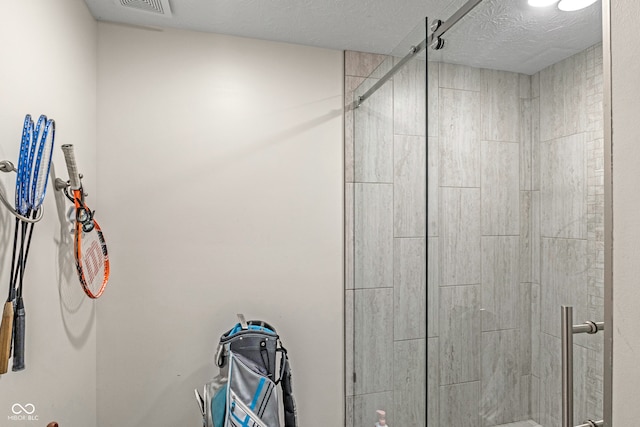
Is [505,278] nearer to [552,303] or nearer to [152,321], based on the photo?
[552,303]

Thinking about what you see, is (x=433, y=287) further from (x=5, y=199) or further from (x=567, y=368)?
(x=5, y=199)

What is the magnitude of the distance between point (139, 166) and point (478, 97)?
1.52 meters

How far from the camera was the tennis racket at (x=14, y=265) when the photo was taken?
0.96 metres

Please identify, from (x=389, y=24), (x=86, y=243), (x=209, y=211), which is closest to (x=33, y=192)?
(x=86, y=243)

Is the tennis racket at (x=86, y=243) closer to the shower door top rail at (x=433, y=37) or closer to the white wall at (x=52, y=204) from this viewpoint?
the white wall at (x=52, y=204)

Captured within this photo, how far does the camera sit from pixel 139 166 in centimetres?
185

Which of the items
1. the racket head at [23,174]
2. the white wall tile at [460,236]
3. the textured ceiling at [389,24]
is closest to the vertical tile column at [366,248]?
the textured ceiling at [389,24]

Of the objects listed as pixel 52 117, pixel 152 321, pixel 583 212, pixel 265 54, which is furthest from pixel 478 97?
pixel 152 321

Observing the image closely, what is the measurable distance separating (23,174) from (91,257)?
657 millimetres

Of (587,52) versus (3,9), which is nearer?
(587,52)

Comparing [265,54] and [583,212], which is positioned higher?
[265,54]

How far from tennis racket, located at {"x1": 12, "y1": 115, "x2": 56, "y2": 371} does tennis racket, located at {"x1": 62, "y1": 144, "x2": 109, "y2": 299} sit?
7.5 inches

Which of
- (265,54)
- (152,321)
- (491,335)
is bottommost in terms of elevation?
(152,321)

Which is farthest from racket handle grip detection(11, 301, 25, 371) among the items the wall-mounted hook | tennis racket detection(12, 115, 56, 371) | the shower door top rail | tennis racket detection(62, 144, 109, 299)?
the shower door top rail
